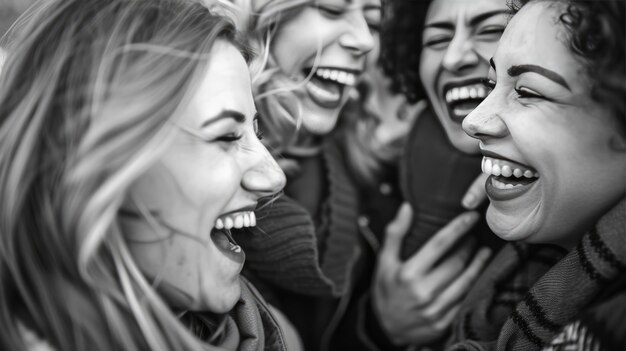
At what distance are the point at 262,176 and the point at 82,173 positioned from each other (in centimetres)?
36

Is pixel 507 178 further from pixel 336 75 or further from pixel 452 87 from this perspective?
pixel 336 75

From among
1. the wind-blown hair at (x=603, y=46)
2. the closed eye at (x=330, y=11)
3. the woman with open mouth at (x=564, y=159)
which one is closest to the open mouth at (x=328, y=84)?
the closed eye at (x=330, y=11)

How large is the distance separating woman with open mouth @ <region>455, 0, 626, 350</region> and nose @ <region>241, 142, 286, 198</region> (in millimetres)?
435

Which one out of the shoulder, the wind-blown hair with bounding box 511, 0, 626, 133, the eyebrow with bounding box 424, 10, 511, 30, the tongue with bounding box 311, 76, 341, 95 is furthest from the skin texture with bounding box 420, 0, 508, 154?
the shoulder

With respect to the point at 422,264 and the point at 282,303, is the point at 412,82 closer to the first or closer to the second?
the point at 422,264

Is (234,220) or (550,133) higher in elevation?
(550,133)

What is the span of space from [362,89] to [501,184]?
1198mm

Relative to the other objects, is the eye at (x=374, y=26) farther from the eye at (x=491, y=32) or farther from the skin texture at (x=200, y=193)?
the skin texture at (x=200, y=193)

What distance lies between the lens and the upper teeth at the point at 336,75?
183 cm

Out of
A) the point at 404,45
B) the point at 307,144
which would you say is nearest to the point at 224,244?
the point at 307,144

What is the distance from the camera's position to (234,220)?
119 centimetres

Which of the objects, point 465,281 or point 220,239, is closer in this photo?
point 220,239

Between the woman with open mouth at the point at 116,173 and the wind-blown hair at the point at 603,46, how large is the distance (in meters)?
0.63

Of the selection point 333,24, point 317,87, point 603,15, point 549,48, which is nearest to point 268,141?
point 317,87
